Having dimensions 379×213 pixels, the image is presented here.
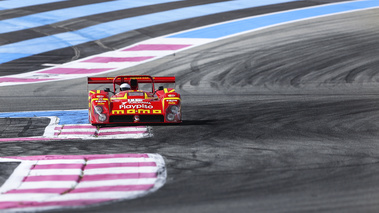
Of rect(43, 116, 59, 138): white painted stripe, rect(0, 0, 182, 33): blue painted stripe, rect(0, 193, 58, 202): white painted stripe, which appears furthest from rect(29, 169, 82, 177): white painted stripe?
rect(0, 0, 182, 33): blue painted stripe

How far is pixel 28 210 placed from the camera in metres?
7.90

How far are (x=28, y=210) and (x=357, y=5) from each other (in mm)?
22685

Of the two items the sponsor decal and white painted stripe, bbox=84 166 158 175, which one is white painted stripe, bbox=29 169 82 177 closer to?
white painted stripe, bbox=84 166 158 175

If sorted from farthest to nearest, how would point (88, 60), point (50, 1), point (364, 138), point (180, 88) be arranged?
1. point (50, 1)
2. point (88, 60)
3. point (180, 88)
4. point (364, 138)

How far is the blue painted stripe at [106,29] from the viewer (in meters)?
23.5

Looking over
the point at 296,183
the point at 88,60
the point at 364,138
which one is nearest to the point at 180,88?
the point at 88,60

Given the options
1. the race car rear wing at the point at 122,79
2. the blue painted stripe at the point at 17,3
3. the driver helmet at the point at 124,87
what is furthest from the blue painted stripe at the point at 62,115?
the blue painted stripe at the point at 17,3

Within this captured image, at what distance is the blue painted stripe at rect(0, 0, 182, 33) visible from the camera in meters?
26.8

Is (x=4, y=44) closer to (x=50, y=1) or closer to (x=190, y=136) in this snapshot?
(x=50, y=1)

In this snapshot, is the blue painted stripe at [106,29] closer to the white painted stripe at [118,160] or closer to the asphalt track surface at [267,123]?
the asphalt track surface at [267,123]

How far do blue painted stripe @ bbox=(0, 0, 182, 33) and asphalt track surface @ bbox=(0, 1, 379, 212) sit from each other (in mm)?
7156

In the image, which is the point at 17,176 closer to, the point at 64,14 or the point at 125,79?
the point at 125,79

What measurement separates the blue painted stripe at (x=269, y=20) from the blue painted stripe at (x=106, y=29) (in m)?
1.94

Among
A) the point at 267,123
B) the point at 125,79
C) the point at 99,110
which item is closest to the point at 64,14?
the point at 125,79
